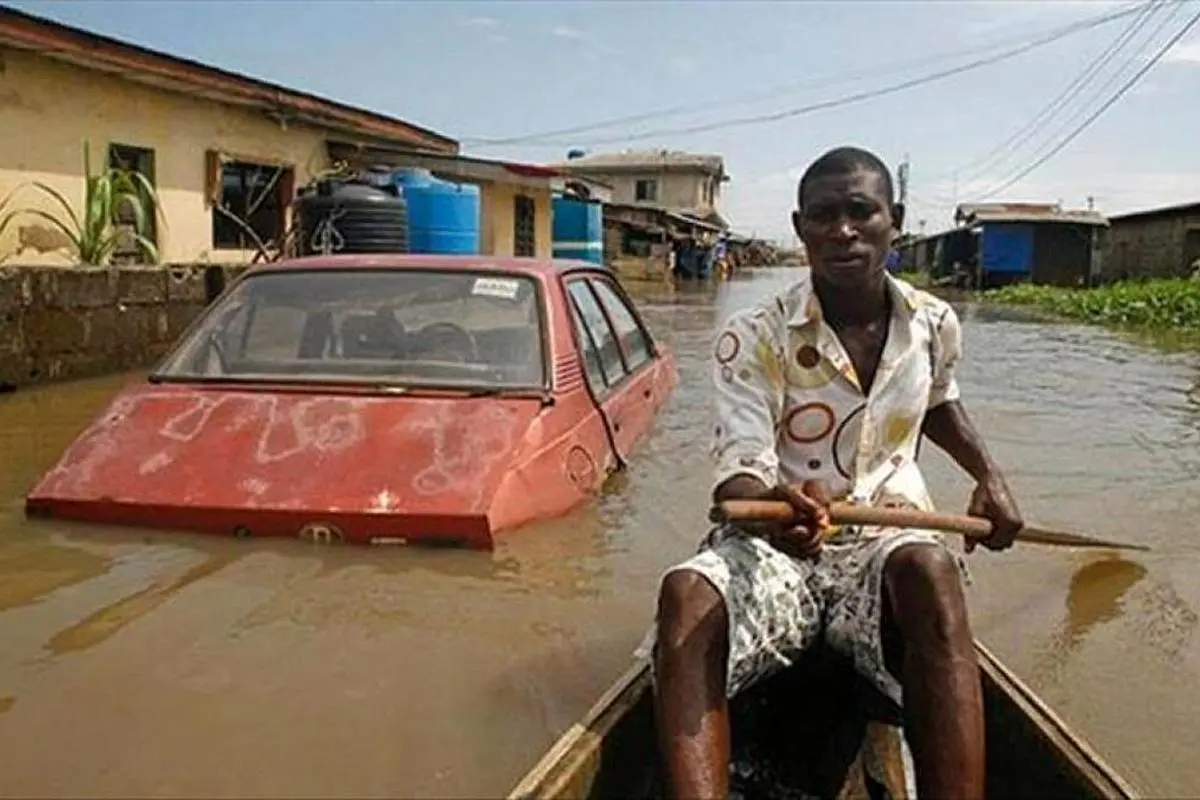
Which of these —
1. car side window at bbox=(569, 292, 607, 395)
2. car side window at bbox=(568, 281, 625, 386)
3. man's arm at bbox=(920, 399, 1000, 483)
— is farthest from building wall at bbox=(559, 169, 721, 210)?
man's arm at bbox=(920, 399, 1000, 483)

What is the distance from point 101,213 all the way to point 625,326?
6.42m

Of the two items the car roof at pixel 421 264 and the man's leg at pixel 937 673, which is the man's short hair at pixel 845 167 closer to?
the man's leg at pixel 937 673

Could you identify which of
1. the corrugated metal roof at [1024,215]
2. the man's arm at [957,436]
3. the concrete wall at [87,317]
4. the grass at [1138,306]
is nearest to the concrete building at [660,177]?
the corrugated metal roof at [1024,215]

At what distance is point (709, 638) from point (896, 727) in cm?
64

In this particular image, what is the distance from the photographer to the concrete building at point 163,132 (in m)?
11.5

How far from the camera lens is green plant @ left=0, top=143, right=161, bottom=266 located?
1131 centimetres

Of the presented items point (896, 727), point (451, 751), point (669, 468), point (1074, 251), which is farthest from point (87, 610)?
point (1074, 251)

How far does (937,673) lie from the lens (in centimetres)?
245

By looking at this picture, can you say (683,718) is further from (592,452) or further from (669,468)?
(669,468)

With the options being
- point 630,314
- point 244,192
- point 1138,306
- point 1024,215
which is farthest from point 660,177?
point 630,314

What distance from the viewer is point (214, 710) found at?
3.34 m

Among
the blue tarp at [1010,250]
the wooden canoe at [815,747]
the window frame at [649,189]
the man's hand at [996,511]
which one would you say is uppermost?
the window frame at [649,189]

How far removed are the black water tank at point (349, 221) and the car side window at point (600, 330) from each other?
21.4 feet

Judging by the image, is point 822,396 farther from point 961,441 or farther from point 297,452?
point 297,452
